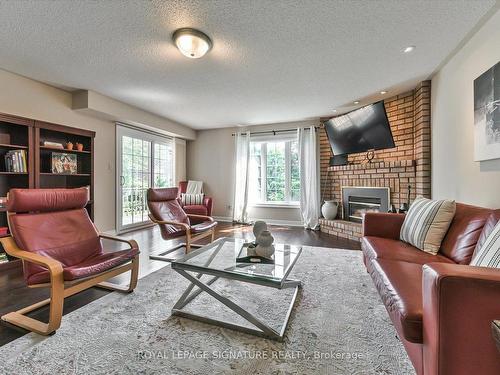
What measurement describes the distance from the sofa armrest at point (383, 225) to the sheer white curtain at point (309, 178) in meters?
2.60

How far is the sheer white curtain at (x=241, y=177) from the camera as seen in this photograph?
226 inches

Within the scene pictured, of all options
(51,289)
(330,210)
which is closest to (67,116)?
(51,289)

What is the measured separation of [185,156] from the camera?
645 centimetres

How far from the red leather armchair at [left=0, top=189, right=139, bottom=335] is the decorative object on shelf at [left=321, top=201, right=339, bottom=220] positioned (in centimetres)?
368

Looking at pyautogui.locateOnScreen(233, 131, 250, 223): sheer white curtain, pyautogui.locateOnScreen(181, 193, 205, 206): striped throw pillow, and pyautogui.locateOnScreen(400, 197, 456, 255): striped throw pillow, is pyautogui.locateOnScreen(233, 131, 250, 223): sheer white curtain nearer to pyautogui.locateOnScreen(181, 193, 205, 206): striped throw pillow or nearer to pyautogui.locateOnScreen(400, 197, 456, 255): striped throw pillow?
pyautogui.locateOnScreen(181, 193, 205, 206): striped throw pillow

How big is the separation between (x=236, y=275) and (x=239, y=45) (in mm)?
2115

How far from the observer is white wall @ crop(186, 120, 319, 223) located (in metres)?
5.93

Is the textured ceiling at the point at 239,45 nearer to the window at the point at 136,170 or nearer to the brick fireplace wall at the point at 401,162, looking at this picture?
the brick fireplace wall at the point at 401,162

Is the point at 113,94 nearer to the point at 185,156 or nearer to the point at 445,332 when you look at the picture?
the point at 185,156

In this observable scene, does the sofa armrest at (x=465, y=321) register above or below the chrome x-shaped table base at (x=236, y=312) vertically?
above

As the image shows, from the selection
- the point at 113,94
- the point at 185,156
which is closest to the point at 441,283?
the point at 113,94

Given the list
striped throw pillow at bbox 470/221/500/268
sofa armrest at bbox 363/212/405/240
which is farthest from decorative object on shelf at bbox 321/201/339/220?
striped throw pillow at bbox 470/221/500/268

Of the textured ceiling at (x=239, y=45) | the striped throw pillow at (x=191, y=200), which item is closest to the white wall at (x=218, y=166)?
the striped throw pillow at (x=191, y=200)

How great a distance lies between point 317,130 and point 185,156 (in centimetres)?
338
